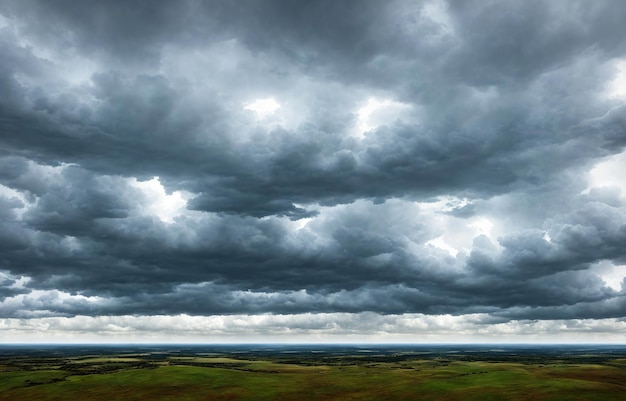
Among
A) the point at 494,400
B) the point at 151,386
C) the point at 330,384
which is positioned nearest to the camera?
the point at 494,400

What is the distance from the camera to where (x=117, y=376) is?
19375 cm

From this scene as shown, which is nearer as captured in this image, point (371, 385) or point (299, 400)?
point (299, 400)

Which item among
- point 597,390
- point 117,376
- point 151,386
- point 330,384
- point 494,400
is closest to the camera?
point 494,400

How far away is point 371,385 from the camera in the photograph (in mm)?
173875

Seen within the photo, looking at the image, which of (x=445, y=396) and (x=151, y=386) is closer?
(x=445, y=396)

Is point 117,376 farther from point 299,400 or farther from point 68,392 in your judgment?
point 299,400

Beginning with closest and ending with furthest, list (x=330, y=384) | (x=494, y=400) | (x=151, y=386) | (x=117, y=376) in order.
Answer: (x=494, y=400) < (x=151, y=386) < (x=330, y=384) < (x=117, y=376)

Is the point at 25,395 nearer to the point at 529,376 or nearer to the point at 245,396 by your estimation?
the point at 245,396

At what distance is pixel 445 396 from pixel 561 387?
111ft

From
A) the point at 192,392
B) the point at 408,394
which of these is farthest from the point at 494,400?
the point at 192,392

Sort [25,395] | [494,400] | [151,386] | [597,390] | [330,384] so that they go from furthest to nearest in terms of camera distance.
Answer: [330,384] < [151,386] < [25,395] < [597,390] < [494,400]

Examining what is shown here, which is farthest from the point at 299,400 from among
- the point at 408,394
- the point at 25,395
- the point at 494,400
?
the point at 25,395

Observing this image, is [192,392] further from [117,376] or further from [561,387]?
[561,387]

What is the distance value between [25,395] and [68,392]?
11.5 meters
